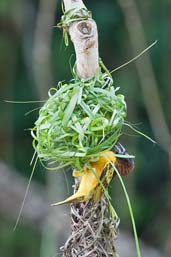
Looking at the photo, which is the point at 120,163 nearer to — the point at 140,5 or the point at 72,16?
the point at 72,16

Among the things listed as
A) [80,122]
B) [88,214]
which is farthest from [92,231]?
[80,122]

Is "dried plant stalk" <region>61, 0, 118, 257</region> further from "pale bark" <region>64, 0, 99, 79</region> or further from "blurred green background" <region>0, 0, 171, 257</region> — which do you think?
"blurred green background" <region>0, 0, 171, 257</region>

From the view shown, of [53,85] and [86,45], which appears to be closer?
[86,45]

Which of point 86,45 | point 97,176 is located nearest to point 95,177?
point 97,176

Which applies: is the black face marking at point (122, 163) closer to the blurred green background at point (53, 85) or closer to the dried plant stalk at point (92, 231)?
the dried plant stalk at point (92, 231)

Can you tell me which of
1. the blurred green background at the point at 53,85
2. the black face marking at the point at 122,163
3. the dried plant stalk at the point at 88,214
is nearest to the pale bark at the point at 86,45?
the dried plant stalk at the point at 88,214

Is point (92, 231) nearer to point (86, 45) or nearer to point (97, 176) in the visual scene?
point (97, 176)

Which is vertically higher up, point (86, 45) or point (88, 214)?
point (86, 45)

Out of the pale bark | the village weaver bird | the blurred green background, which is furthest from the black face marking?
the blurred green background
